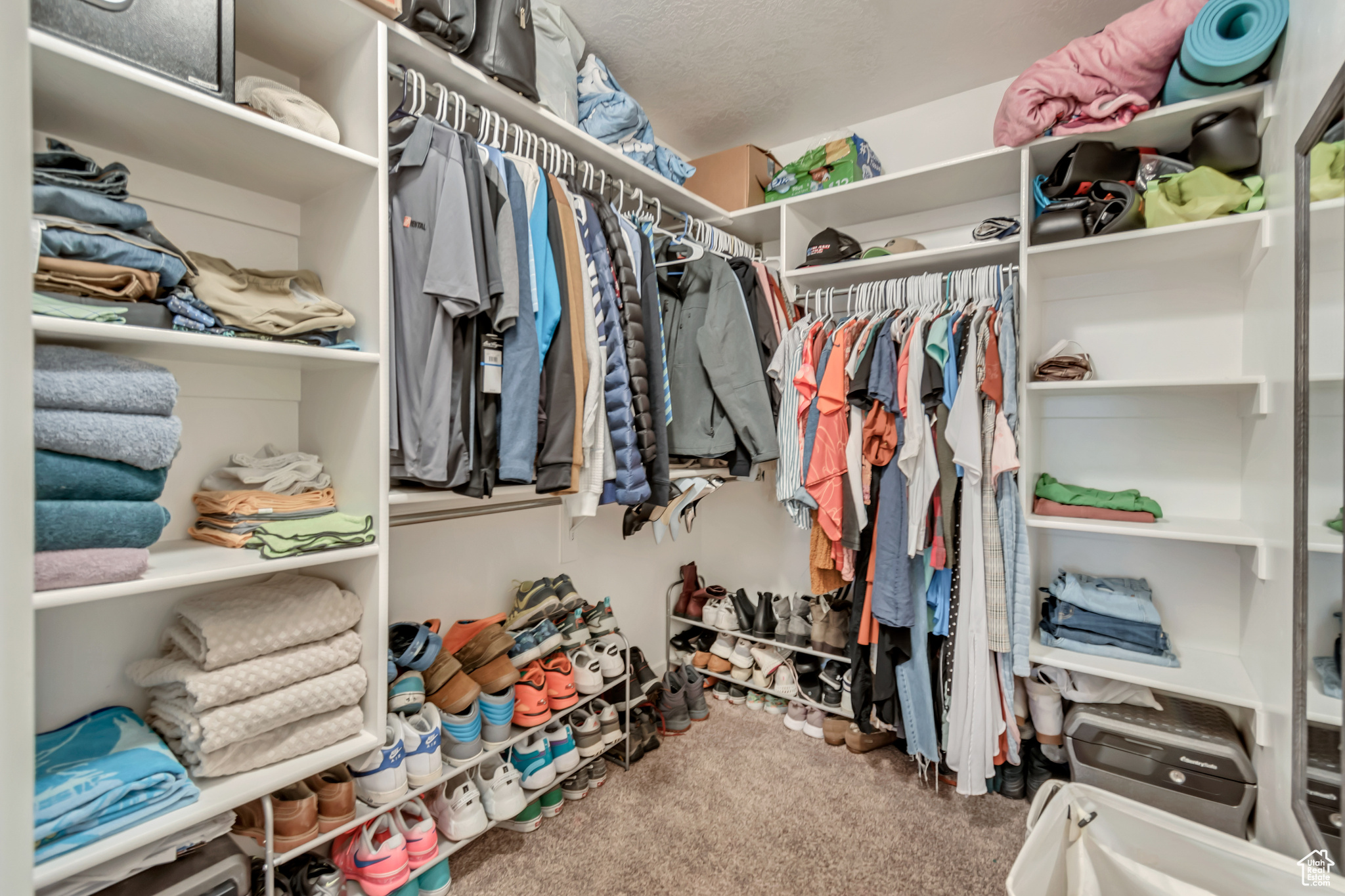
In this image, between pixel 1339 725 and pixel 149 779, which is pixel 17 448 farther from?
pixel 1339 725

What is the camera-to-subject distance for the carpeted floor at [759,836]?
5.16 feet

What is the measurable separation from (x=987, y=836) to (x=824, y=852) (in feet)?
1.66

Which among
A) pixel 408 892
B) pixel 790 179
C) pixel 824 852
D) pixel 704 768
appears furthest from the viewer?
pixel 790 179

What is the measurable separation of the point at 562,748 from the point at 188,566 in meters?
1.17

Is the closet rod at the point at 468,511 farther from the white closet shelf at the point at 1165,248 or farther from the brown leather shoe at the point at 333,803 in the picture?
the white closet shelf at the point at 1165,248

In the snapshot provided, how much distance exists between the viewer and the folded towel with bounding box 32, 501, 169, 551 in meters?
0.89

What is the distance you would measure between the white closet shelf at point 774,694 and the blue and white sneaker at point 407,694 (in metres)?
1.41

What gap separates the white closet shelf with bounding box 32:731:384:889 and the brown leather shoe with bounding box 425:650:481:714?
30cm

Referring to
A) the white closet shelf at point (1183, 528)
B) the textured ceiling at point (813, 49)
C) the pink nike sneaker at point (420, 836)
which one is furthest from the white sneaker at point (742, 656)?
the textured ceiling at point (813, 49)

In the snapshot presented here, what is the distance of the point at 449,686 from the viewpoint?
5.23ft

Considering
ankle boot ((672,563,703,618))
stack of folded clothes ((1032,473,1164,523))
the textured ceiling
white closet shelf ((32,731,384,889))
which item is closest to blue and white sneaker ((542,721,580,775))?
white closet shelf ((32,731,384,889))

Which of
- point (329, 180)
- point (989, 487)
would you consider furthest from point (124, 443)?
point (989, 487)

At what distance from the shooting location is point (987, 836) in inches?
69.1

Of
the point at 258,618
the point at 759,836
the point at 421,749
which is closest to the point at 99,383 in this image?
the point at 258,618
